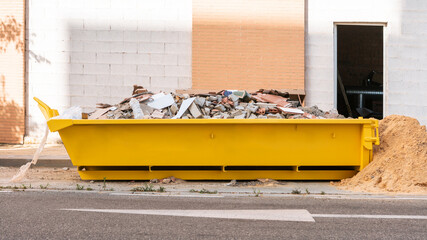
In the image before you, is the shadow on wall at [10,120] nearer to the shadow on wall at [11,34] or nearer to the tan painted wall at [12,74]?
the tan painted wall at [12,74]

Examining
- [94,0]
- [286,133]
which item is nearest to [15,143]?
[94,0]

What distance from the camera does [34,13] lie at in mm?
12281

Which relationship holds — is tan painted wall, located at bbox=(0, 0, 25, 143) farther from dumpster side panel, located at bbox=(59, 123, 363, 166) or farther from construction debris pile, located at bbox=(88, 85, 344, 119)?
dumpster side panel, located at bbox=(59, 123, 363, 166)

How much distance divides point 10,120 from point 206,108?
756cm

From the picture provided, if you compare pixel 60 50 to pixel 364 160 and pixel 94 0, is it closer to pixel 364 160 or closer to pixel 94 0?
pixel 94 0

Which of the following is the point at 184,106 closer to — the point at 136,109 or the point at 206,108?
the point at 206,108

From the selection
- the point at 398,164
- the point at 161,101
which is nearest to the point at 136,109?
the point at 161,101

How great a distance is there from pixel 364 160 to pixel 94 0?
29.2 feet

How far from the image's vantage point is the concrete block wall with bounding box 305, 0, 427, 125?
12.1 m

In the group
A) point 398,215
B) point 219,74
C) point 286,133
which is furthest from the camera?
point 219,74

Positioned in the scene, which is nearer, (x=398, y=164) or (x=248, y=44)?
(x=398, y=164)

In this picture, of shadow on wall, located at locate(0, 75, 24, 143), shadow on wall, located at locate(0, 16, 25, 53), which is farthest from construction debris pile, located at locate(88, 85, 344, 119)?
shadow on wall, located at locate(0, 16, 25, 53)

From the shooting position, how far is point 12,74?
40.2 feet

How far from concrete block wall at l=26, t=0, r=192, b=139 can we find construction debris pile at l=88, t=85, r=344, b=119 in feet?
14.5
